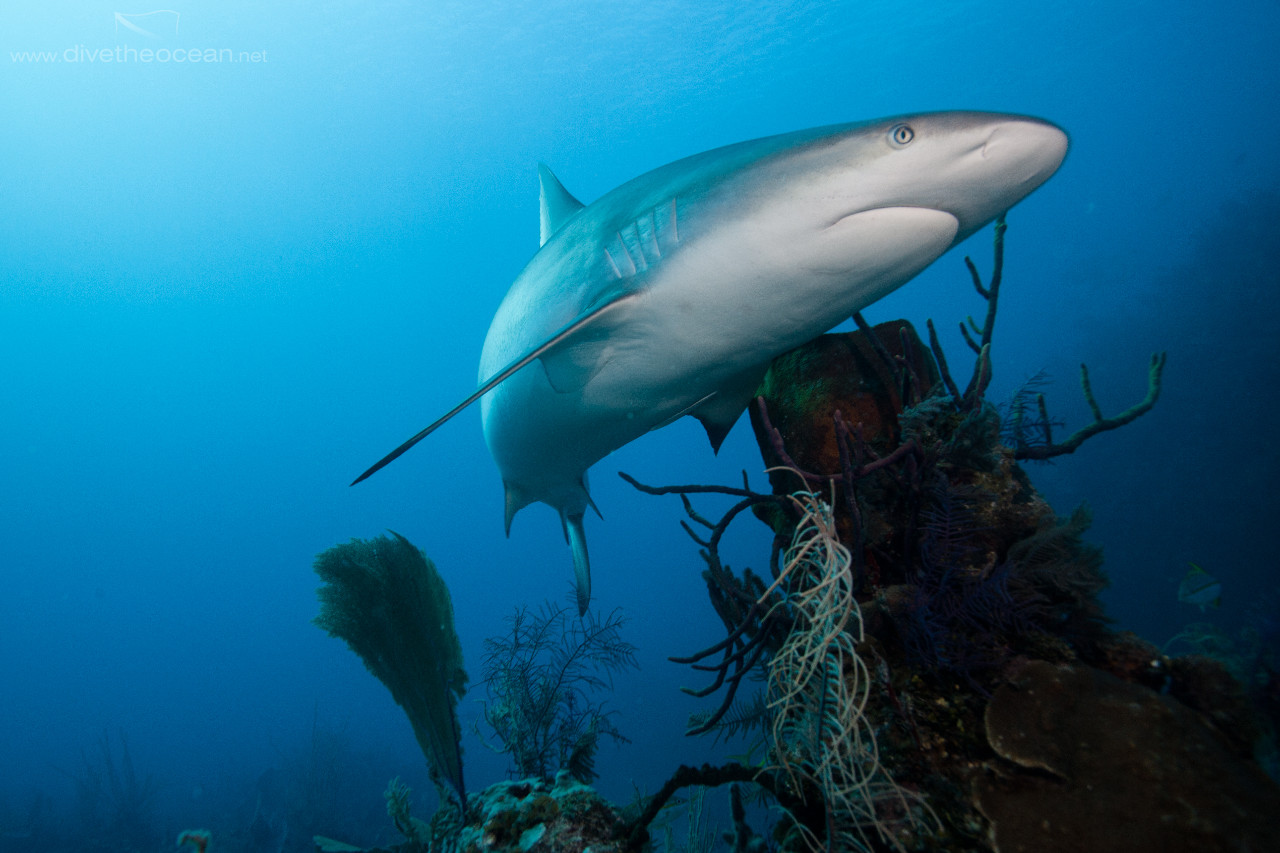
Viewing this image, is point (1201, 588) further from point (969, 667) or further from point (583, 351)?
point (583, 351)

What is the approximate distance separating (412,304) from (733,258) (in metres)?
112

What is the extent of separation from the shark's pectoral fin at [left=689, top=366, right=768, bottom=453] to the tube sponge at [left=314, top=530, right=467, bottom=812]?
2791mm

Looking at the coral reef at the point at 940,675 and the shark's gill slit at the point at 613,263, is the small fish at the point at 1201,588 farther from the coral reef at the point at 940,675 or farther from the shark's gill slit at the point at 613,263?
the shark's gill slit at the point at 613,263

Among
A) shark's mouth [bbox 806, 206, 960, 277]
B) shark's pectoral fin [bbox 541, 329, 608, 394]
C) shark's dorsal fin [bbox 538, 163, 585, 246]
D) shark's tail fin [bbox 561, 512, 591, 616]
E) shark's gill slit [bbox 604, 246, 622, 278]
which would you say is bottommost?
shark's tail fin [bbox 561, 512, 591, 616]

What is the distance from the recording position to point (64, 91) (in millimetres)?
56250

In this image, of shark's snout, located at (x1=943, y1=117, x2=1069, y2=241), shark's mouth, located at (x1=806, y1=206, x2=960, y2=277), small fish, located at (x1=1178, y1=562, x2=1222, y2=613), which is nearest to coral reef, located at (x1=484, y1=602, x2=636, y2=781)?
shark's mouth, located at (x1=806, y1=206, x2=960, y2=277)

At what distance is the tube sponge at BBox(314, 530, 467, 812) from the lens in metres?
4.38

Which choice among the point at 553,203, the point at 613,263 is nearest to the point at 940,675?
the point at 613,263

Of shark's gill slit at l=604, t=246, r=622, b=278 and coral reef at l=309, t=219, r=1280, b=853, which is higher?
shark's gill slit at l=604, t=246, r=622, b=278

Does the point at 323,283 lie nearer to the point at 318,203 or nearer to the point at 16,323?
the point at 318,203

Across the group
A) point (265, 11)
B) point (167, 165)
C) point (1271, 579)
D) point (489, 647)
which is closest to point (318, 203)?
point (167, 165)

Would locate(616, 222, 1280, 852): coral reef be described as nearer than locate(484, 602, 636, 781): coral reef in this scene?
Yes

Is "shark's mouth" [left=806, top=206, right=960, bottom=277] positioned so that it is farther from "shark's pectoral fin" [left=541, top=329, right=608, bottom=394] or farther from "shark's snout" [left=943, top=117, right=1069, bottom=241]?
"shark's pectoral fin" [left=541, top=329, right=608, bottom=394]

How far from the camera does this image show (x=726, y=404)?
4047 mm
